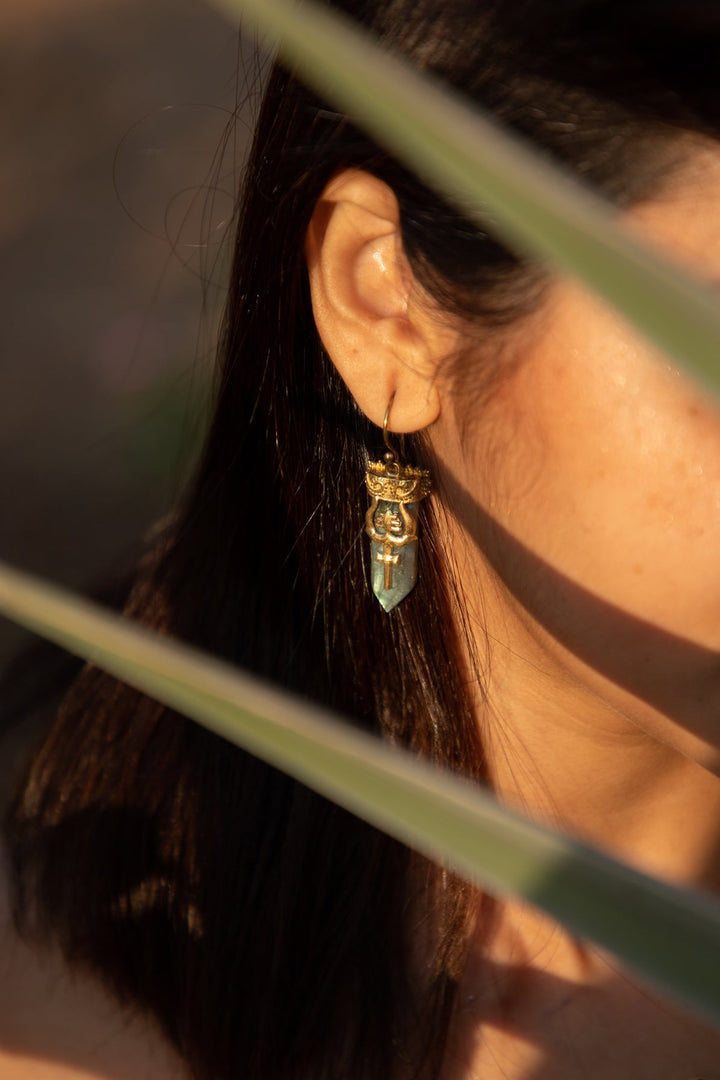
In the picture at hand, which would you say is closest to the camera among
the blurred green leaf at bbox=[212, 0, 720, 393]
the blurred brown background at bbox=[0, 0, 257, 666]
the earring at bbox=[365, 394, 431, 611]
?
the blurred green leaf at bbox=[212, 0, 720, 393]

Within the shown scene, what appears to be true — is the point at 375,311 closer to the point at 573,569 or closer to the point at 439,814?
the point at 573,569

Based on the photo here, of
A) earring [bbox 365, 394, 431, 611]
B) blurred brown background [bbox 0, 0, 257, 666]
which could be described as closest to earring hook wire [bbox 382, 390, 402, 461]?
earring [bbox 365, 394, 431, 611]

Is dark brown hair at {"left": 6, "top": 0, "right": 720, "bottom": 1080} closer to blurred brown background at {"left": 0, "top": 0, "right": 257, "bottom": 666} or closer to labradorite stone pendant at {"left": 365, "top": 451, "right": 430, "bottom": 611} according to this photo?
labradorite stone pendant at {"left": 365, "top": 451, "right": 430, "bottom": 611}

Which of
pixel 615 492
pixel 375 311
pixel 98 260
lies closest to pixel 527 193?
pixel 615 492

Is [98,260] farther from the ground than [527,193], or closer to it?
closer to it

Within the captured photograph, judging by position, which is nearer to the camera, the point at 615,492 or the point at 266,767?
the point at 615,492

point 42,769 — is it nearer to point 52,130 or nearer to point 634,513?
point 634,513

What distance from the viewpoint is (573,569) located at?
1023 millimetres

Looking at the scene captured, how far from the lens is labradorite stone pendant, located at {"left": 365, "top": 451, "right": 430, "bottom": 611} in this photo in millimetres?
1183

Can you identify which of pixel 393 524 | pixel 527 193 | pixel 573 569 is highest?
pixel 527 193

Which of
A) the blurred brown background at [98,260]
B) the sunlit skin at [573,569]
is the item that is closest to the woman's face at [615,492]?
the sunlit skin at [573,569]

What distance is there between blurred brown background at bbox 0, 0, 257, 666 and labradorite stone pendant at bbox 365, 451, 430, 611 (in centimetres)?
177

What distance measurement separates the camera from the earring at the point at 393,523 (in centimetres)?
118

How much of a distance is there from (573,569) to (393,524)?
24 centimetres
